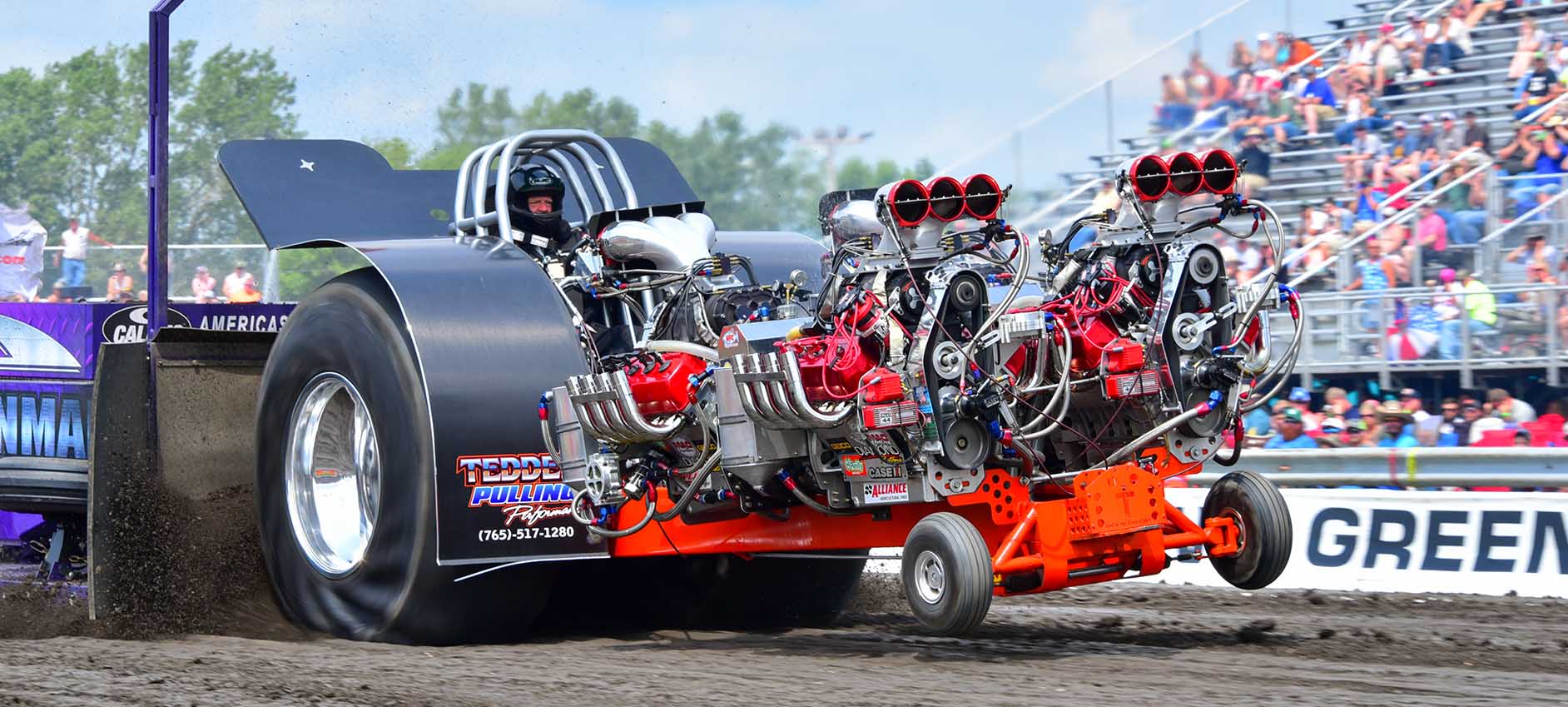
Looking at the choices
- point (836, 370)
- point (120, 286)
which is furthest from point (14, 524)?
point (836, 370)

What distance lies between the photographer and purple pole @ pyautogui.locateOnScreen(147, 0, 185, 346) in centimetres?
786

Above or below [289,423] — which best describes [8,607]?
below

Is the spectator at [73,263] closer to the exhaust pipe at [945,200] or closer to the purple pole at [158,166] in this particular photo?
the purple pole at [158,166]

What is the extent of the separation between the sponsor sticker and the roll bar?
7.26ft

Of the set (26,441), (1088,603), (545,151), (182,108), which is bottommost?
(1088,603)

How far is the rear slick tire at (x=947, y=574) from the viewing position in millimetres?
5785

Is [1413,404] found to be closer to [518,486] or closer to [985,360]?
A: [985,360]

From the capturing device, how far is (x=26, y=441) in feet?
26.8

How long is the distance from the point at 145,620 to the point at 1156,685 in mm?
4202

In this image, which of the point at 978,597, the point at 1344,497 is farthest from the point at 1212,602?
the point at 978,597

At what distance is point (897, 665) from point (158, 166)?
407 centimetres

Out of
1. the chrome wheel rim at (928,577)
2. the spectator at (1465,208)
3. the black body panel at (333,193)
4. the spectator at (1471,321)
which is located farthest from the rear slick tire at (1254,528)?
the spectator at (1465,208)

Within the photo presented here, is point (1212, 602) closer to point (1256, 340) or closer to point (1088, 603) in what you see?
point (1088, 603)

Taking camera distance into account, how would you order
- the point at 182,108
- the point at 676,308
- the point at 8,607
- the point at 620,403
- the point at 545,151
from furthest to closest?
the point at 182,108 < the point at 545,151 < the point at 8,607 < the point at 676,308 < the point at 620,403
